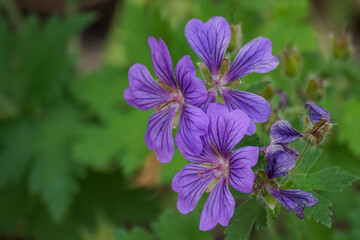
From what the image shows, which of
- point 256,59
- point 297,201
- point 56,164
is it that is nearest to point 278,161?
point 297,201

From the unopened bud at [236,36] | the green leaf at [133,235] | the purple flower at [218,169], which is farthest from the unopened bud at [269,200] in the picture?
the green leaf at [133,235]

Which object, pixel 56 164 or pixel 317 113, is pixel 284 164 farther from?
pixel 56 164

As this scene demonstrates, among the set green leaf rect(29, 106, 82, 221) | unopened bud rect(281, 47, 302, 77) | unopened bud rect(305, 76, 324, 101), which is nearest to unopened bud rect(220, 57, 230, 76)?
unopened bud rect(305, 76, 324, 101)

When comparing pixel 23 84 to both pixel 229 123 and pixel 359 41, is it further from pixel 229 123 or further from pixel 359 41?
pixel 359 41

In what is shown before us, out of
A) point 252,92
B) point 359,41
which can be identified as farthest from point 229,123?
point 359,41

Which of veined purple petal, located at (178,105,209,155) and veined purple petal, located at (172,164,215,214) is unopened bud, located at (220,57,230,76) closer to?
veined purple petal, located at (178,105,209,155)

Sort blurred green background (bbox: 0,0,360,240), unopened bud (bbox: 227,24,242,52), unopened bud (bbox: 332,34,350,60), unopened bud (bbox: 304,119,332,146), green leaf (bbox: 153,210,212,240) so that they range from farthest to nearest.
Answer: blurred green background (bbox: 0,0,360,240) → unopened bud (bbox: 332,34,350,60) → green leaf (bbox: 153,210,212,240) → unopened bud (bbox: 227,24,242,52) → unopened bud (bbox: 304,119,332,146)
